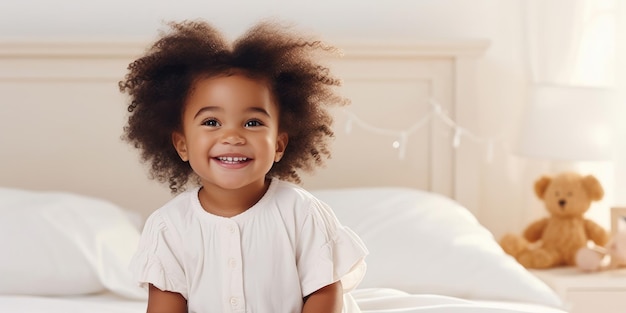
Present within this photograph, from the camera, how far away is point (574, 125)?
2.72 metres

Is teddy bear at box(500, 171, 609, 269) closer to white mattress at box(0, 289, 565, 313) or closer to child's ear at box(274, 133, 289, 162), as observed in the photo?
white mattress at box(0, 289, 565, 313)

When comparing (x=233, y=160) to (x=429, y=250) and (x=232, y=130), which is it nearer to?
(x=232, y=130)

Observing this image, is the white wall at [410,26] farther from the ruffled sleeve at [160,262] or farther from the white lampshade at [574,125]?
the ruffled sleeve at [160,262]

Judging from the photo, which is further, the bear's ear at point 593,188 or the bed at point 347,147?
the bear's ear at point 593,188

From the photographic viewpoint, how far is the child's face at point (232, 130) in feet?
4.50

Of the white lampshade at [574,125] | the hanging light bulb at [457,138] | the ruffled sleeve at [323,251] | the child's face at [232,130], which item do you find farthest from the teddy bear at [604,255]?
the child's face at [232,130]

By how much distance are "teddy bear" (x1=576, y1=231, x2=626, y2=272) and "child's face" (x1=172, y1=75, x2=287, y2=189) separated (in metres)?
1.44

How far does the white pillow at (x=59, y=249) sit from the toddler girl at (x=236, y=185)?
2.37 feet

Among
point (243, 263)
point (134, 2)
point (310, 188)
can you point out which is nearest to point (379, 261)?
point (310, 188)

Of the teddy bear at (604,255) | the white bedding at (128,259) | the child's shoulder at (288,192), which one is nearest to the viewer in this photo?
the child's shoulder at (288,192)

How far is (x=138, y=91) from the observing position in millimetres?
1458

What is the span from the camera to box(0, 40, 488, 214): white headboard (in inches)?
108

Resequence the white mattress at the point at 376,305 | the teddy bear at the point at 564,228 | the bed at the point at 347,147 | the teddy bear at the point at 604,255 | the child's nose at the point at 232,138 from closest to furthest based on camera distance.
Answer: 1. the child's nose at the point at 232,138
2. the white mattress at the point at 376,305
3. the bed at the point at 347,147
4. the teddy bear at the point at 604,255
5. the teddy bear at the point at 564,228

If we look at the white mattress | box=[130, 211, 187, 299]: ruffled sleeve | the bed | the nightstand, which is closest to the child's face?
box=[130, 211, 187, 299]: ruffled sleeve
